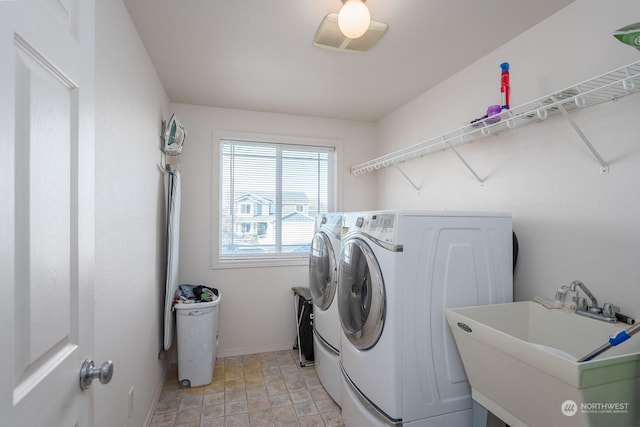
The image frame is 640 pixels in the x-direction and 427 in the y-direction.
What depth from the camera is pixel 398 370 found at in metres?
1.43

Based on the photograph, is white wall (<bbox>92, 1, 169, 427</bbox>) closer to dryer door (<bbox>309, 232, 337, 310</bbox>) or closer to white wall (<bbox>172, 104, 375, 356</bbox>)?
white wall (<bbox>172, 104, 375, 356</bbox>)

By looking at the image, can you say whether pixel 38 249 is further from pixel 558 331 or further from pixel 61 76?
pixel 558 331

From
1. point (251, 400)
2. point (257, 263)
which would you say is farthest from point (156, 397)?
point (257, 263)

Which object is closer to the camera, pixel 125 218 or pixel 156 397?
pixel 125 218

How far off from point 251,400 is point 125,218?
5.21 ft

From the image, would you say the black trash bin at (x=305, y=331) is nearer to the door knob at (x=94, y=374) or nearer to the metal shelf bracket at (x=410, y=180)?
the metal shelf bracket at (x=410, y=180)

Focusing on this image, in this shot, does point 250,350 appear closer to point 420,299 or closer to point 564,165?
point 420,299

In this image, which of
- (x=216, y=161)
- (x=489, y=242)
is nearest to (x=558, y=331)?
(x=489, y=242)

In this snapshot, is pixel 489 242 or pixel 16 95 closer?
pixel 16 95

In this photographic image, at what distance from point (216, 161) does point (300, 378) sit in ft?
6.83

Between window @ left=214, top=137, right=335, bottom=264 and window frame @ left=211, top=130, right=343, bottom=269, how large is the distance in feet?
0.05

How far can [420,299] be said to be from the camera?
4.88ft

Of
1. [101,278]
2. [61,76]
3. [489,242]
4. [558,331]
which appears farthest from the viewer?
[489,242]

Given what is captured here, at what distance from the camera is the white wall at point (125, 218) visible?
4.25 ft
